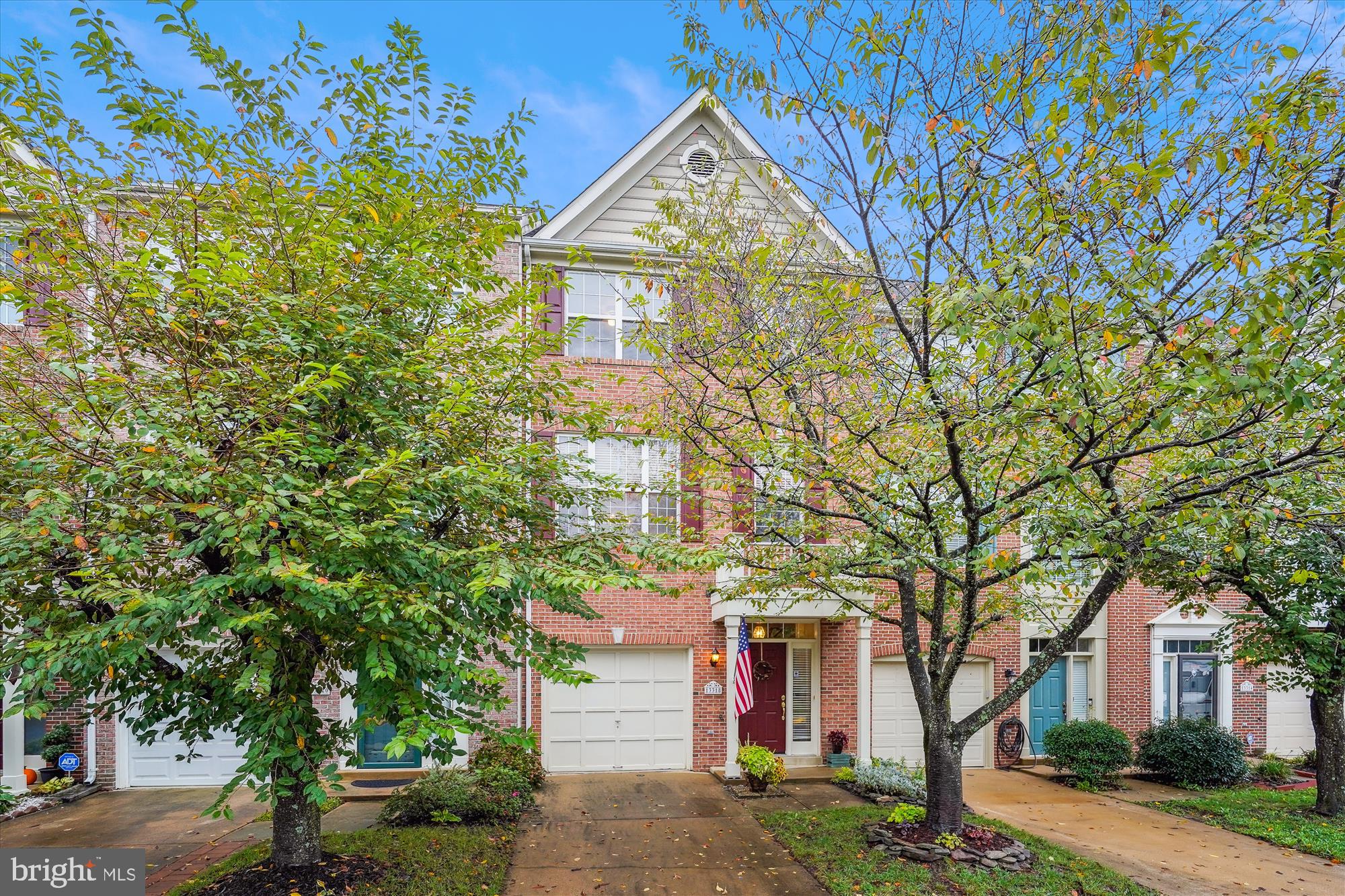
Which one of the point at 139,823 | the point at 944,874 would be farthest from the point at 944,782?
the point at 139,823

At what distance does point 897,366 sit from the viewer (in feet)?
25.4

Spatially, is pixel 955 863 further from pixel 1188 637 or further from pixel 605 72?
pixel 605 72

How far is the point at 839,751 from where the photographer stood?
1269cm

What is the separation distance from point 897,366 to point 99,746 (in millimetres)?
12793

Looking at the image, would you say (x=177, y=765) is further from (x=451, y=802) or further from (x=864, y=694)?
(x=864, y=694)

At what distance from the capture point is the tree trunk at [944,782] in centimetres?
812

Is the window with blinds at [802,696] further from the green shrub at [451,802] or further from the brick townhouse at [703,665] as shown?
the green shrub at [451,802]

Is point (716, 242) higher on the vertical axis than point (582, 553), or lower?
higher

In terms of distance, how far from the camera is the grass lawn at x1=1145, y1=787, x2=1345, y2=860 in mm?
8961

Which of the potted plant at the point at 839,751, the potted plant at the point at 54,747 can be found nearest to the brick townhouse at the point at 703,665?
the potted plant at the point at 839,751

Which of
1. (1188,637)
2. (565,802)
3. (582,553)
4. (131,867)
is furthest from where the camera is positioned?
(1188,637)

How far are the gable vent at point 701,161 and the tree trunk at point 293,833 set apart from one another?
11.1 m

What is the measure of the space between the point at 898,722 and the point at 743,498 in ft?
19.4

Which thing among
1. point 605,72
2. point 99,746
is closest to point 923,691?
point 605,72
